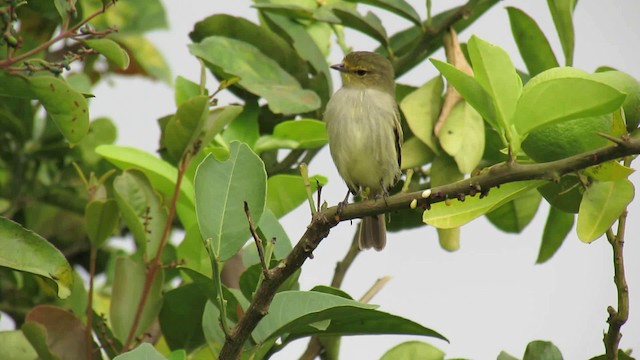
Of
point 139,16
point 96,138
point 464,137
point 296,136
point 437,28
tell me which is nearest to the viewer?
point 464,137

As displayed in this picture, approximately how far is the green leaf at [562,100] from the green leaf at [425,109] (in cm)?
90

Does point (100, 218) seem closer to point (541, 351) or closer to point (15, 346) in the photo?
point (15, 346)

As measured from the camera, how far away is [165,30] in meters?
4.04

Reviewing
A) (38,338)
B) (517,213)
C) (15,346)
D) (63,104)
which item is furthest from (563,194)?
(15,346)

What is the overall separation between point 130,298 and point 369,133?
1.50 metres

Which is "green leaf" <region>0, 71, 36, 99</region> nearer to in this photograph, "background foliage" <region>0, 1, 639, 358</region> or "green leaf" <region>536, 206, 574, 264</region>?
"background foliage" <region>0, 1, 639, 358</region>

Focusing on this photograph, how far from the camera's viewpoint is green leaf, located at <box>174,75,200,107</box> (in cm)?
310

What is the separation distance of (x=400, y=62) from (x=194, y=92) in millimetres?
777

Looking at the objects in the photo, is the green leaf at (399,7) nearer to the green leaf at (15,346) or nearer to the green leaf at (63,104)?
the green leaf at (63,104)

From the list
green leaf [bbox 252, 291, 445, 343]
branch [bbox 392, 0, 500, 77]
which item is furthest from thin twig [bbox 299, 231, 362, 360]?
branch [bbox 392, 0, 500, 77]

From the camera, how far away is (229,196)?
2312 mm

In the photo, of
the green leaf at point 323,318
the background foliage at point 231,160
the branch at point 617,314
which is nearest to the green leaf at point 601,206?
the background foliage at point 231,160

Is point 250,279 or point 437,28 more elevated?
point 437,28

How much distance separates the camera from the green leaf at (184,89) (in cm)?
310
